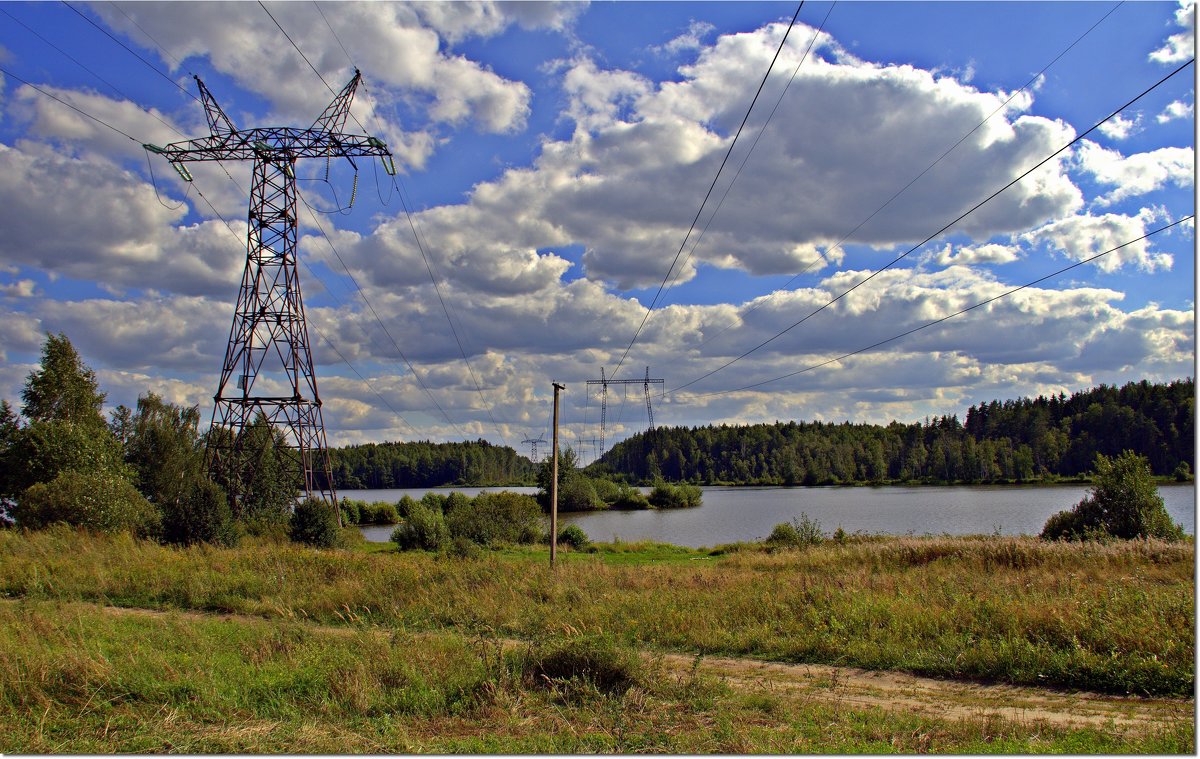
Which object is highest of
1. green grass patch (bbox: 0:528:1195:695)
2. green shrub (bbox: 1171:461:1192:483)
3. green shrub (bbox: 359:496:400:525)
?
green shrub (bbox: 1171:461:1192:483)

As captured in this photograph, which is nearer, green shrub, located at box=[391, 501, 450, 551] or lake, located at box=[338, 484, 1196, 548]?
green shrub, located at box=[391, 501, 450, 551]

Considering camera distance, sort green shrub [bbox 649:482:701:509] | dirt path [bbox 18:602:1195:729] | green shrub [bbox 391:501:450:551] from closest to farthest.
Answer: dirt path [bbox 18:602:1195:729], green shrub [bbox 391:501:450:551], green shrub [bbox 649:482:701:509]

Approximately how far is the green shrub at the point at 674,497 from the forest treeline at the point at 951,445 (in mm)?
25901

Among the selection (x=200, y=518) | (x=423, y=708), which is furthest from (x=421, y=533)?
(x=423, y=708)

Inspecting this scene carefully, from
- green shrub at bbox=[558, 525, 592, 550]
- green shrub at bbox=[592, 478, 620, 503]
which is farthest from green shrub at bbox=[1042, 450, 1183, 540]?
green shrub at bbox=[592, 478, 620, 503]

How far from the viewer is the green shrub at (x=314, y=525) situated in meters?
31.1

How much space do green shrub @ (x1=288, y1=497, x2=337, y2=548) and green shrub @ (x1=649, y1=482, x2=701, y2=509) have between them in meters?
62.4

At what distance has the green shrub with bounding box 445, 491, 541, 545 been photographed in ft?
137

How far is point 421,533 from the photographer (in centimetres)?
3938

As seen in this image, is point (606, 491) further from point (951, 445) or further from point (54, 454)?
point (951, 445)

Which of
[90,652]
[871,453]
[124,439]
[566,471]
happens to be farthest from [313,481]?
[871,453]

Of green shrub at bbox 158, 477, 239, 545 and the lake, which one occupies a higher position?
green shrub at bbox 158, 477, 239, 545

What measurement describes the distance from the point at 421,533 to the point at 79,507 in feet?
56.7

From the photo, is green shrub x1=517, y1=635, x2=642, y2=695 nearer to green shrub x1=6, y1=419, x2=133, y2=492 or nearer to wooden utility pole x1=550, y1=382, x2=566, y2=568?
wooden utility pole x1=550, y1=382, x2=566, y2=568
